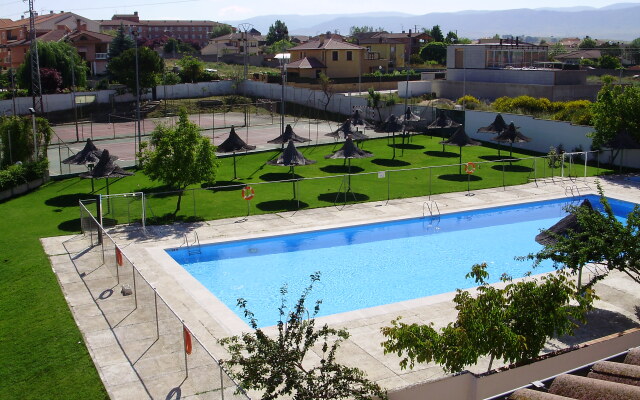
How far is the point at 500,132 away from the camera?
141ft

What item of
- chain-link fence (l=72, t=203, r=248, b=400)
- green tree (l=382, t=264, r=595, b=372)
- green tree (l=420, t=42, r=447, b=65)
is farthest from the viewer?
green tree (l=420, t=42, r=447, b=65)

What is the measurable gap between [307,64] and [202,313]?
209ft

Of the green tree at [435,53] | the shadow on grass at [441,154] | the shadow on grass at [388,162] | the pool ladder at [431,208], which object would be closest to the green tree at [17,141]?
the shadow on grass at [388,162]

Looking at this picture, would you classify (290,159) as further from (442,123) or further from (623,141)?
(623,141)

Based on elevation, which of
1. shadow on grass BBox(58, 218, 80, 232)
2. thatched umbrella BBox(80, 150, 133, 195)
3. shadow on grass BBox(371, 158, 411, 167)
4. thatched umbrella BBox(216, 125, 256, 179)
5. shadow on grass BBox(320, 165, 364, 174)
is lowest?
shadow on grass BBox(58, 218, 80, 232)

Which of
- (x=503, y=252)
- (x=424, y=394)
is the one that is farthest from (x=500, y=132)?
(x=424, y=394)

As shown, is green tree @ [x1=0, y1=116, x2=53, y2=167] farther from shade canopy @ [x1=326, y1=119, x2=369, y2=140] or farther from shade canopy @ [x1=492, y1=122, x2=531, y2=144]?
shade canopy @ [x1=492, y1=122, x2=531, y2=144]

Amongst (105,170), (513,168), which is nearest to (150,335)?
(105,170)

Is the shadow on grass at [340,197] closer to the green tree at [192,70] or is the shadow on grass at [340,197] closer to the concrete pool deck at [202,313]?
the concrete pool deck at [202,313]

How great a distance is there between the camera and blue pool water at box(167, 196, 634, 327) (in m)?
23.2

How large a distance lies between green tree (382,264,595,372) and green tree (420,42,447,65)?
360 feet

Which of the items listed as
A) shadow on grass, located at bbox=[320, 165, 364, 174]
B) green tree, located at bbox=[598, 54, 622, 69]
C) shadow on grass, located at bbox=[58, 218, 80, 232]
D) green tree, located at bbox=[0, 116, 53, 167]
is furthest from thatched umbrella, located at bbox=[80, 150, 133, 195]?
green tree, located at bbox=[598, 54, 622, 69]

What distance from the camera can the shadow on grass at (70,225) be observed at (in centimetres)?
2842

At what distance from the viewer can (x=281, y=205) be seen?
105 feet
